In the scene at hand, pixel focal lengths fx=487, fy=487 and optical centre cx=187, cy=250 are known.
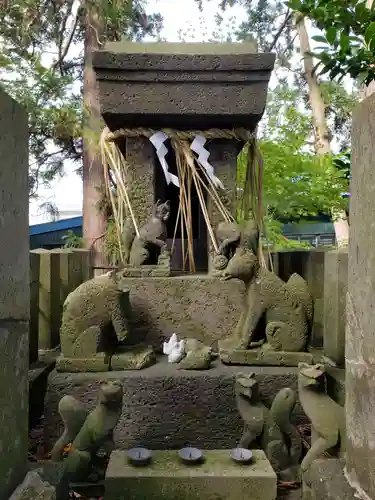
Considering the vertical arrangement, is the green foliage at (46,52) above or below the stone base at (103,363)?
above

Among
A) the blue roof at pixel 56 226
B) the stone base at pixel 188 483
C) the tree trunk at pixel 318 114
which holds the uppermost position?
the tree trunk at pixel 318 114

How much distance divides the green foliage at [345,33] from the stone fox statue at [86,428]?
149 centimetres

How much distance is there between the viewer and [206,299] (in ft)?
8.96

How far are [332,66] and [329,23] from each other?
14 centimetres

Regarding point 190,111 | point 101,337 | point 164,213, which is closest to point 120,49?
point 190,111

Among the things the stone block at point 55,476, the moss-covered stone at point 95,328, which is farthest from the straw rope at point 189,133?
the stone block at point 55,476

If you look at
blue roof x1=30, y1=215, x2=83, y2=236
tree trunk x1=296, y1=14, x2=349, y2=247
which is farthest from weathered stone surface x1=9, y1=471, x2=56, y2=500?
blue roof x1=30, y1=215, x2=83, y2=236

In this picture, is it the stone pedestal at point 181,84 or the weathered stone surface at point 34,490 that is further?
the stone pedestal at point 181,84

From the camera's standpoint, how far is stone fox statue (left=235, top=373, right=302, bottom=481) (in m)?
2.01

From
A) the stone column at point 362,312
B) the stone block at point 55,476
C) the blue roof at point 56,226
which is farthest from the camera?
the blue roof at point 56,226

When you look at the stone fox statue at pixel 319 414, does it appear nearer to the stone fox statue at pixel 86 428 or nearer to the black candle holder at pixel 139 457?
the black candle holder at pixel 139 457

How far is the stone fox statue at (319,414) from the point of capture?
71.6 inches

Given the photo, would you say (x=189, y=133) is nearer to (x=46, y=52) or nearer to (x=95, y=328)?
(x=95, y=328)

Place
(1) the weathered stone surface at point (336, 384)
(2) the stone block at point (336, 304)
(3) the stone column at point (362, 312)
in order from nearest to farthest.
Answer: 1. (3) the stone column at point (362, 312)
2. (1) the weathered stone surface at point (336, 384)
3. (2) the stone block at point (336, 304)
